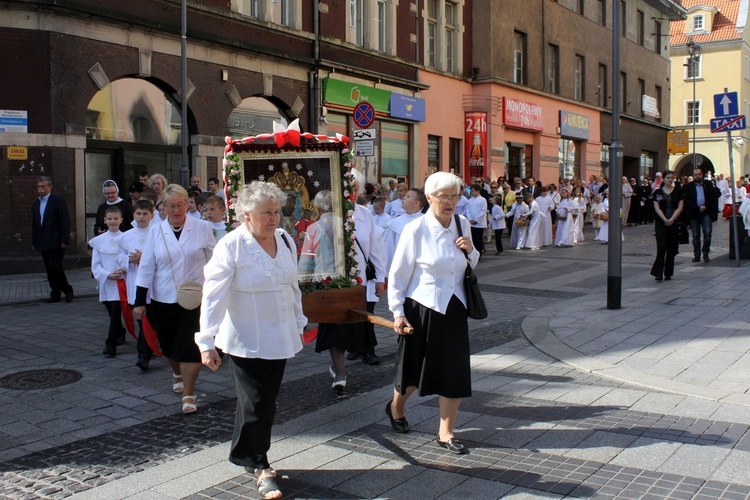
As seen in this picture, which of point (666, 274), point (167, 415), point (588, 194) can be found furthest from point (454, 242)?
point (588, 194)

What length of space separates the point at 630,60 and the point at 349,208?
38.8 meters

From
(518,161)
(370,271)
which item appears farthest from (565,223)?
(370,271)

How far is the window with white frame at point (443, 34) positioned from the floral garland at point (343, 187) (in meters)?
21.1

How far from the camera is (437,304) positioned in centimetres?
496

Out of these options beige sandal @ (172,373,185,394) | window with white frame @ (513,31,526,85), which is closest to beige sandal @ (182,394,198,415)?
beige sandal @ (172,373,185,394)

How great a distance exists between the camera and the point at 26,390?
6.56 m

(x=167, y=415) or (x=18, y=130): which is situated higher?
(x=18, y=130)

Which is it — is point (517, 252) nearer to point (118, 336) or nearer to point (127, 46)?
point (127, 46)

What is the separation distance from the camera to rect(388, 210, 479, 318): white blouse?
499 centimetres

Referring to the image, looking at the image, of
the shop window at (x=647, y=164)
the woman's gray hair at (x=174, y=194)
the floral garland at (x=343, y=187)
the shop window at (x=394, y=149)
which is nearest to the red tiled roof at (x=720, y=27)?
the shop window at (x=647, y=164)

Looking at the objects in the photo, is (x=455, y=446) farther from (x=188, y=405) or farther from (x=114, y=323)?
(x=114, y=323)

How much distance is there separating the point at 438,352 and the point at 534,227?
16666 mm

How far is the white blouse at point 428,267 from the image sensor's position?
4.99m

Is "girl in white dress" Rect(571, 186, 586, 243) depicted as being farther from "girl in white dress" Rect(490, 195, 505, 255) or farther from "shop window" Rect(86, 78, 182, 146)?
"shop window" Rect(86, 78, 182, 146)
